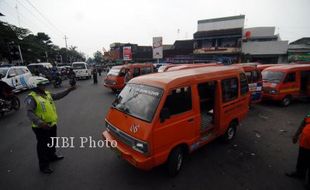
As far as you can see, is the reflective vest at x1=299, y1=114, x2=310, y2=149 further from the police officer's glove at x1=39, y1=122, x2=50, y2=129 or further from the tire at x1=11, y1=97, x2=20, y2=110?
the tire at x1=11, y1=97, x2=20, y2=110

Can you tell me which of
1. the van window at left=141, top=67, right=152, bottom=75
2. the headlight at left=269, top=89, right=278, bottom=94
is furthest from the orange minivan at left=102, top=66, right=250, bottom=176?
the van window at left=141, top=67, right=152, bottom=75

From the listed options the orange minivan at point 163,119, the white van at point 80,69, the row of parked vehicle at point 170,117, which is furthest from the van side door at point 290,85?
the white van at point 80,69

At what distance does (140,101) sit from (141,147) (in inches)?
37.0

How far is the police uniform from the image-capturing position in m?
3.38

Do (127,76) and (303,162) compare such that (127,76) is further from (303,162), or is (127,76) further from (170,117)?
(303,162)

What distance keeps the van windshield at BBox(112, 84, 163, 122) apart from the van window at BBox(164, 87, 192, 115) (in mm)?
232

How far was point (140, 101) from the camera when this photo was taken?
3477 millimetres

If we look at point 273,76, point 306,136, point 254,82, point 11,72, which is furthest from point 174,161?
point 11,72

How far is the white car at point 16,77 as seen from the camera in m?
12.0

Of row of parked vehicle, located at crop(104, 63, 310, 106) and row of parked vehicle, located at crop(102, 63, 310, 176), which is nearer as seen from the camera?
row of parked vehicle, located at crop(102, 63, 310, 176)

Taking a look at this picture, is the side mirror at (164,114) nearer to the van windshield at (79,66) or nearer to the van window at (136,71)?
the van window at (136,71)

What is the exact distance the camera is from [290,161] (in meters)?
4.11

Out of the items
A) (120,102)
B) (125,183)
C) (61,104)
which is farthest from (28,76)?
(125,183)

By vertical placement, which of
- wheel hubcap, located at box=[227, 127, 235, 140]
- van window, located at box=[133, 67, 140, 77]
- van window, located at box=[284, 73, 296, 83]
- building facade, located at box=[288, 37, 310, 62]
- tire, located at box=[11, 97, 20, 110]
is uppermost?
building facade, located at box=[288, 37, 310, 62]
